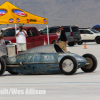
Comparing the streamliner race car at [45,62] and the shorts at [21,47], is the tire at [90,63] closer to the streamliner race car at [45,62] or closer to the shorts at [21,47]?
the streamliner race car at [45,62]

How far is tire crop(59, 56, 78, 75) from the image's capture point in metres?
10.4

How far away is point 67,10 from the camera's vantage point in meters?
114

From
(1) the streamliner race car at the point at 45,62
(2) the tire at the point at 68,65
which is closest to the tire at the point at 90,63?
(1) the streamliner race car at the point at 45,62

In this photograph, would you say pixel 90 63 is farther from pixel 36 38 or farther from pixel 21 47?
pixel 36 38

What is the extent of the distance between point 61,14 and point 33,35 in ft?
306

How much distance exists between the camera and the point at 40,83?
9.22 m

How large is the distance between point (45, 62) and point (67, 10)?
104m

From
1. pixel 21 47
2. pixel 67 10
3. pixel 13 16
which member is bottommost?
pixel 21 47

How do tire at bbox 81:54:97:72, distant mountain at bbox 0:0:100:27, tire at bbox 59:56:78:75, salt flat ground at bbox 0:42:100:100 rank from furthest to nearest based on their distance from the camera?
distant mountain at bbox 0:0:100:27
tire at bbox 81:54:97:72
tire at bbox 59:56:78:75
salt flat ground at bbox 0:42:100:100

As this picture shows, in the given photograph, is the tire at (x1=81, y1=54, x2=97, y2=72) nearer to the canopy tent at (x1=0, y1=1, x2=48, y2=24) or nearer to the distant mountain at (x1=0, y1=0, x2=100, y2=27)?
the canopy tent at (x1=0, y1=1, x2=48, y2=24)

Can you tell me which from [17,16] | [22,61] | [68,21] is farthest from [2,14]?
[68,21]

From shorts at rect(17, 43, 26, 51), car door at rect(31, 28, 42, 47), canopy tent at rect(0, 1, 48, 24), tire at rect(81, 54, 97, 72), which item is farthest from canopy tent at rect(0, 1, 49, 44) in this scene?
tire at rect(81, 54, 97, 72)

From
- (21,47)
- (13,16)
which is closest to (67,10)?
(13,16)

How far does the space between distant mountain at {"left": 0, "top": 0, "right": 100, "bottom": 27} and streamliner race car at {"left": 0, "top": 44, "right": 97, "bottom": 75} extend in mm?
100056
